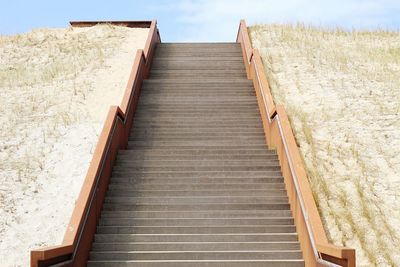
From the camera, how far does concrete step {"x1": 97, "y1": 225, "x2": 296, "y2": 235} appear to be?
9.82 metres

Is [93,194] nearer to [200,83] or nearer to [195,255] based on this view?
[195,255]

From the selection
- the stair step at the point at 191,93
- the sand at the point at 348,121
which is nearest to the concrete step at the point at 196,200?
the sand at the point at 348,121

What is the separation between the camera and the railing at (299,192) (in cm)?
780

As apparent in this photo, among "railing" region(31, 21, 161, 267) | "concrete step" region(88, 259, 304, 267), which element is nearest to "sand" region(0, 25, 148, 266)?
"railing" region(31, 21, 161, 267)

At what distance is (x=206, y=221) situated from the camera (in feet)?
33.0

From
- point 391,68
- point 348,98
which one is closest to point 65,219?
point 348,98

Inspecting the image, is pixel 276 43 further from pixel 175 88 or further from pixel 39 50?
pixel 39 50

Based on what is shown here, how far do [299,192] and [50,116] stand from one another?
28.7ft

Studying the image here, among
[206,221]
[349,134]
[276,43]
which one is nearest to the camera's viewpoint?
[206,221]

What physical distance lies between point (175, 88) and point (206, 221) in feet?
25.1

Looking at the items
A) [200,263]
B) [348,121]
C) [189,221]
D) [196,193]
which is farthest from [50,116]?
[200,263]

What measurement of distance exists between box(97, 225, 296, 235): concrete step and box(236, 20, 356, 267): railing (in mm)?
400

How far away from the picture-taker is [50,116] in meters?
16.0

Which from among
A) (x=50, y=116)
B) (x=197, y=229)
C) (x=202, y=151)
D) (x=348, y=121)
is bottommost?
(x=197, y=229)
